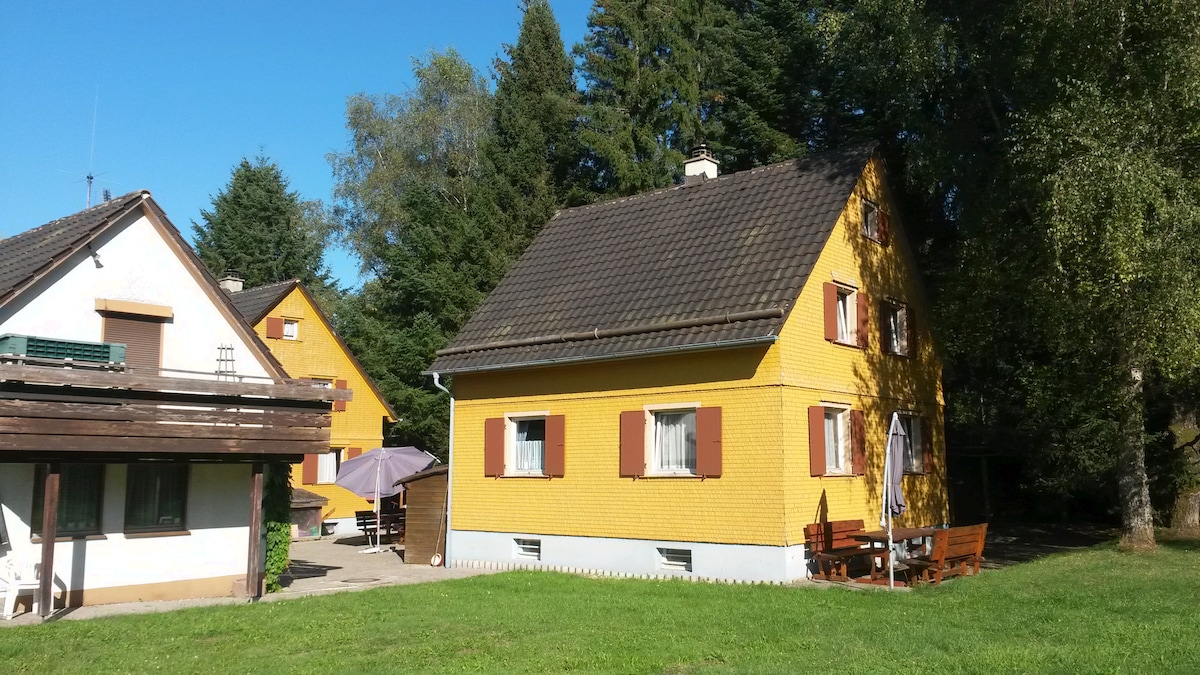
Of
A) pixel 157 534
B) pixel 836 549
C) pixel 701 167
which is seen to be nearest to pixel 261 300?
pixel 701 167

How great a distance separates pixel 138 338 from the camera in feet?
48.8

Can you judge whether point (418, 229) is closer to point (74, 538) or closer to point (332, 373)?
point (332, 373)

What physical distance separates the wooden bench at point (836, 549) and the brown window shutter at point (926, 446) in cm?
439

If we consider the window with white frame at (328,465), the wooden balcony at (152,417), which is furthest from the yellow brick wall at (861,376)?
the window with white frame at (328,465)

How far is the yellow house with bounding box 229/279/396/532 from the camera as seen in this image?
100 feet

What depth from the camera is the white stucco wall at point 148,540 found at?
13383 mm

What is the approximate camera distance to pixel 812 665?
865 cm

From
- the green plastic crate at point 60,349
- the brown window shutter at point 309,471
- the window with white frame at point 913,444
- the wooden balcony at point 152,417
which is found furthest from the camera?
the brown window shutter at point 309,471

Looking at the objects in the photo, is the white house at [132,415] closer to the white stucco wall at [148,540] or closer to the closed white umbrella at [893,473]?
the white stucco wall at [148,540]

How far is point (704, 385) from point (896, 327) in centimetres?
604

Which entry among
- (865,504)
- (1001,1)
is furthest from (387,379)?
(1001,1)

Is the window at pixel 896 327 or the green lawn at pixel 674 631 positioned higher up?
the window at pixel 896 327

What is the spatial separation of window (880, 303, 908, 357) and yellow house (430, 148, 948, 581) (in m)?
0.05

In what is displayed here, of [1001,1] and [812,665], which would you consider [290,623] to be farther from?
[1001,1]
